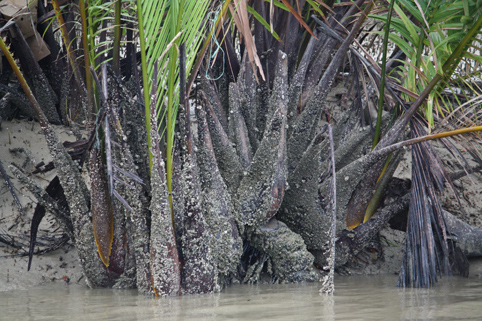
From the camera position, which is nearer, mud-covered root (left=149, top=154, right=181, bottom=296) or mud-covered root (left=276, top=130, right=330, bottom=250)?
mud-covered root (left=149, top=154, right=181, bottom=296)

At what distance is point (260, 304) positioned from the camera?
221cm

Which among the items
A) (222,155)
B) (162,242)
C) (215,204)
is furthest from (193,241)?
(222,155)

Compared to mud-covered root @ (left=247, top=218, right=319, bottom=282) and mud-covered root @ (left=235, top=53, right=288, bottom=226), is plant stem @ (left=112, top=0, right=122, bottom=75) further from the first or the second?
mud-covered root @ (left=247, top=218, right=319, bottom=282)

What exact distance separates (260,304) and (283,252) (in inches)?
30.1

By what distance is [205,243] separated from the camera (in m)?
2.50

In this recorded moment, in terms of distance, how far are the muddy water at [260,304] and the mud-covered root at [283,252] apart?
16 centimetres

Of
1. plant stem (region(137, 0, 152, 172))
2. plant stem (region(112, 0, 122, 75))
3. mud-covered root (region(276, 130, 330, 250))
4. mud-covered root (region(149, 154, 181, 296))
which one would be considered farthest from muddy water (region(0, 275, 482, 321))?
plant stem (region(112, 0, 122, 75))

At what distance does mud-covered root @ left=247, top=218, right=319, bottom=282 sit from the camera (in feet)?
9.68

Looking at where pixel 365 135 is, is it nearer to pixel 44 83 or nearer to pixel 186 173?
pixel 186 173

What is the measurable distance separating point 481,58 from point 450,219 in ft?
3.74

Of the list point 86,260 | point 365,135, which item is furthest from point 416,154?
point 86,260

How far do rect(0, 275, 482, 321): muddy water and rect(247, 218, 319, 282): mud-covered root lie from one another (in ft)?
0.52

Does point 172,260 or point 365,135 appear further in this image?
point 365,135

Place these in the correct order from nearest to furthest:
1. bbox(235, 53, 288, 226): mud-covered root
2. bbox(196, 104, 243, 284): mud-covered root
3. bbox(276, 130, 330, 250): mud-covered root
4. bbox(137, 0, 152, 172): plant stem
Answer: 1. bbox(137, 0, 152, 172): plant stem
2. bbox(196, 104, 243, 284): mud-covered root
3. bbox(235, 53, 288, 226): mud-covered root
4. bbox(276, 130, 330, 250): mud-covered root
